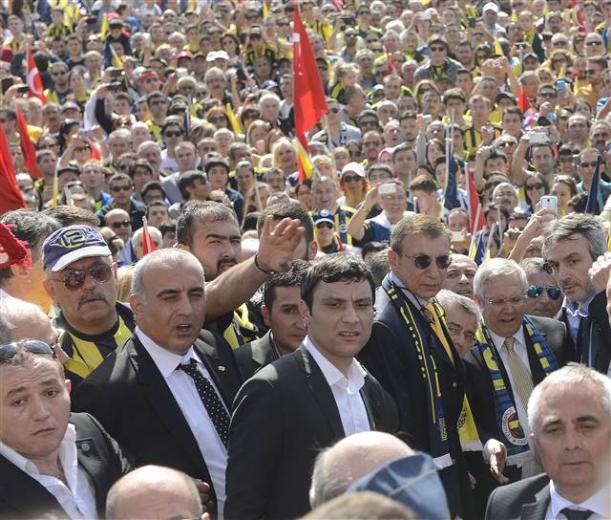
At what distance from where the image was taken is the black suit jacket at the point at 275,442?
4332 mm

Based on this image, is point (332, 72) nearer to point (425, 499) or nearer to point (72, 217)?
point (72, 217)

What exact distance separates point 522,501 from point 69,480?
153cm

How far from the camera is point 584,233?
615 cm

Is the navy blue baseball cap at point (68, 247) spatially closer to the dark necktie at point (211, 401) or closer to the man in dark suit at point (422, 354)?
the dark necktie at point (211, 401)

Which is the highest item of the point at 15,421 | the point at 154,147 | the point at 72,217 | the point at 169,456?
the point at 154,147

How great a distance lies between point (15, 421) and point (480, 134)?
10769mm

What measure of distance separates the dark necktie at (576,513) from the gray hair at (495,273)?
6.96ft

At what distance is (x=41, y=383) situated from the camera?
4.07 m

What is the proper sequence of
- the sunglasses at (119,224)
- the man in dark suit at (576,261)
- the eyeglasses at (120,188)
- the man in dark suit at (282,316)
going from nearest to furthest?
the man in dark suit at (282,316) < the man in dark suit at (576,261) < the sunglasses at (119,224) < the eyeglasses at (120,188)

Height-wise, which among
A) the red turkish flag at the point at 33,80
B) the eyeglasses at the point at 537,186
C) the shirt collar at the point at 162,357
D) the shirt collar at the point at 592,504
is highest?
the red turkish flag at the point at 33,80

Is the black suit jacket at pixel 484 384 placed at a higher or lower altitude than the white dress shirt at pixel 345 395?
lower

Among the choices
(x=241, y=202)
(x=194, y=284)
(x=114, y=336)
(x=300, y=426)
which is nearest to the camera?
(x=300, y=426)

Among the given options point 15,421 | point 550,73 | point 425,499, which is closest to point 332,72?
point 550,73

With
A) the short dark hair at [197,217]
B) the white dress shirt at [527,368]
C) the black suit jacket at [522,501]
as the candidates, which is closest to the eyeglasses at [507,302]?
the white dress shirt at [527,368]
